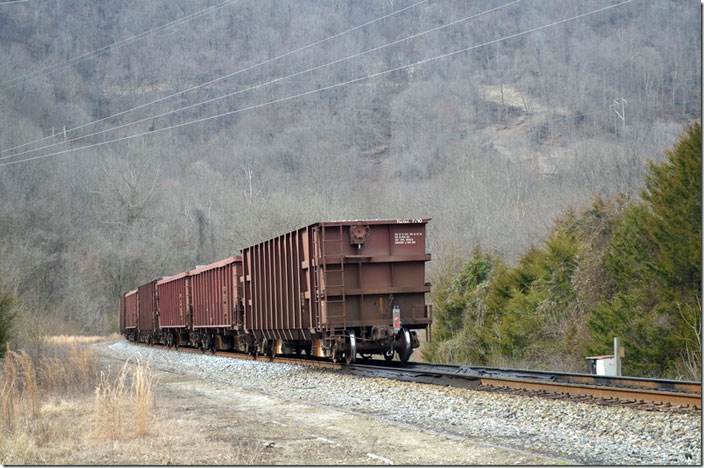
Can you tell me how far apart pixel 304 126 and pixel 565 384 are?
12032 cm

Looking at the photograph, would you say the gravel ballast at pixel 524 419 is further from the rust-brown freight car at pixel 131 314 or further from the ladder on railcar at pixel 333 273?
the rust-brown freight car at pixel 131 314

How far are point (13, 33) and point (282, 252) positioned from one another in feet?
461

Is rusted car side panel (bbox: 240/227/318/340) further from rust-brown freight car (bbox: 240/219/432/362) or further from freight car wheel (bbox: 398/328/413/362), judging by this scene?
freight car wheel (bbox: 398/328/413/362)

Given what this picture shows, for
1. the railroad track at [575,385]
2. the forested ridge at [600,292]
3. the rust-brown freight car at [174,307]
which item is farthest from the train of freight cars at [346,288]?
the rust-brown freight car at [174,307]

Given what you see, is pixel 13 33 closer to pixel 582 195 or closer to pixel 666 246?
pixel 582 195

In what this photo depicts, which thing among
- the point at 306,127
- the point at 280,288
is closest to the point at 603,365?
the point at 280,288

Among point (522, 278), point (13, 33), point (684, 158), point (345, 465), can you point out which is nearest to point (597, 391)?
point (345, 465)

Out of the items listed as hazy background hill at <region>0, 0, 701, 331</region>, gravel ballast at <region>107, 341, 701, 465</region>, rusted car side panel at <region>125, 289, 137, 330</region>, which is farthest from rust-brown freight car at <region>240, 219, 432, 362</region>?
rusted car side panel at <region>125, 289, 137, 330</region>

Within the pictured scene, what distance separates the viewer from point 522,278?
2583 cm

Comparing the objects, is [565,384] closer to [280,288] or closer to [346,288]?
[346,288]

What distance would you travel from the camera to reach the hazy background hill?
6391 centimetres

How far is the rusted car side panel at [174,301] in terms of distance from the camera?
3281 centimetres

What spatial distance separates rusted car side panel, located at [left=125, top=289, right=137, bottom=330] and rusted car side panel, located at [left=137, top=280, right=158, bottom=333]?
2.20 meters

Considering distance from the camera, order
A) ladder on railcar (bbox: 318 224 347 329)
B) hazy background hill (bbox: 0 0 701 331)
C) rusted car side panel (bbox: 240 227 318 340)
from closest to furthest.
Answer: ladder on railcar (bbox: 318 224 347 329) < rusted car side panel (bbox: 240 227 318 340) < hazy background hill (bbox: 0 0 701 331)
